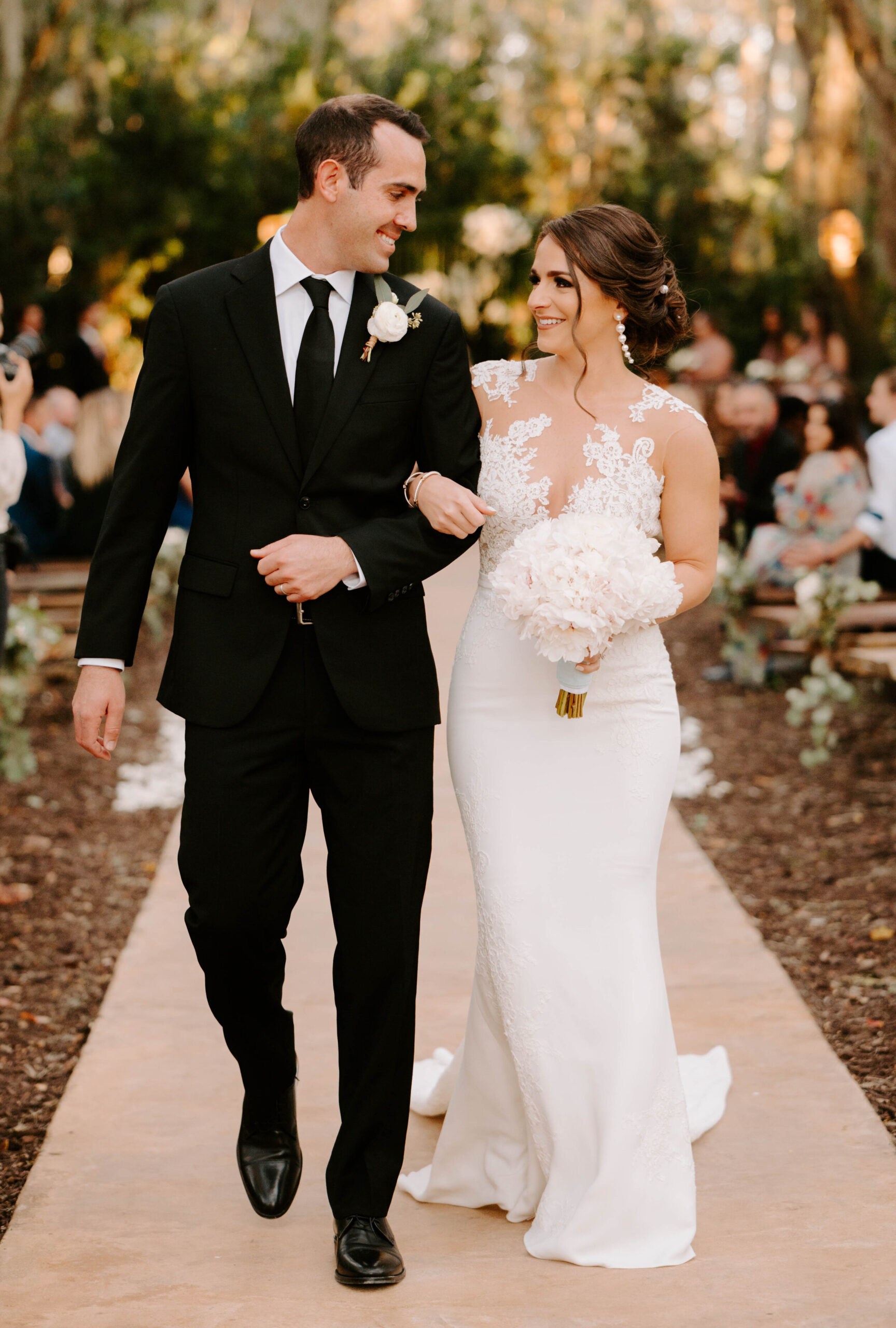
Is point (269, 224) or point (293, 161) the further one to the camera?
point (293, 161)

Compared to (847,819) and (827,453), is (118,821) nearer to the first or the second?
(847,819)

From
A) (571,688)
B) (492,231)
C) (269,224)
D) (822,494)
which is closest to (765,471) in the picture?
(822,494)

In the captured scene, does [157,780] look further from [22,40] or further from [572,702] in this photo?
[22,40]

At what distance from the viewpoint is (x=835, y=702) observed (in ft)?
27.9

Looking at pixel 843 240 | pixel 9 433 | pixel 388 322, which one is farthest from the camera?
pixel 843 240

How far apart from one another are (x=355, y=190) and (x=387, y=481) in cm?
55

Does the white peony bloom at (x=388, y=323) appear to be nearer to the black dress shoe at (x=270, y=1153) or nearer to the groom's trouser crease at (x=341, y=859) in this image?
the groom's trouser crease at (x=341, y=859)

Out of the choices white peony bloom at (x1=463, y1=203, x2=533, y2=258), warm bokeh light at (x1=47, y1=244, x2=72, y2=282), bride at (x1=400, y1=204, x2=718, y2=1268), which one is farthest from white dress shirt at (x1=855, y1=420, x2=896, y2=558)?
white peony bloom at (x1=463, y1=203, x2=533, y2=258)

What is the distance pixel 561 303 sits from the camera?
322 cm

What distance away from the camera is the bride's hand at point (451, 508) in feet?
9.27

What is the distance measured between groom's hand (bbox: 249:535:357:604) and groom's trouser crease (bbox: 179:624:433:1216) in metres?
0.15

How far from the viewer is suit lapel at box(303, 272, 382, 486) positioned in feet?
9.32

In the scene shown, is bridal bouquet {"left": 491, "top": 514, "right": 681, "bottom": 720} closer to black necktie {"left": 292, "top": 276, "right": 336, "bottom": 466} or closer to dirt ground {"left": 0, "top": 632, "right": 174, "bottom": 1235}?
black necktie {"left": 292, "top": 276, "right": 336, "bottom": 466}

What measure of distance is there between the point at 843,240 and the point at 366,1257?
1369 cm
